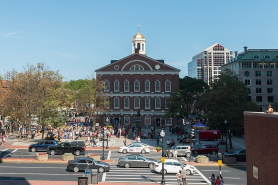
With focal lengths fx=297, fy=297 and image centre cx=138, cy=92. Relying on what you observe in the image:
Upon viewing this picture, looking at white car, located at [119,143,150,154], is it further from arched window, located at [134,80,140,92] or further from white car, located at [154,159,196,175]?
arched window, located at [134,80,140,92]

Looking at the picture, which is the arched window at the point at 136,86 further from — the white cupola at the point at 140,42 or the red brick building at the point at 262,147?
the red brick building at the point at 262,147

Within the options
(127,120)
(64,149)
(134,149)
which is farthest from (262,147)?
(127,120)

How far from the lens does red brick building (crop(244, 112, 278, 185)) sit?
15.8 m

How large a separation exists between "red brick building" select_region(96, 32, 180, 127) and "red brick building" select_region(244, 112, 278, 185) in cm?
5237

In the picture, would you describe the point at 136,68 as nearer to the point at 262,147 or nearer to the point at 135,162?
the point at 135,162

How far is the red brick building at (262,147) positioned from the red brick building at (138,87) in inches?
2062

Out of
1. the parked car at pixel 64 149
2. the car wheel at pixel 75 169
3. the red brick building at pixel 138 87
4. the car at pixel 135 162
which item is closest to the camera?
the car wheel at pixel 75 169

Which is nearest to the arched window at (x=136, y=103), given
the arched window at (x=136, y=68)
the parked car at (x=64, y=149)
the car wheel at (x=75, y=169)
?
the arched window at (x=136, y=68)

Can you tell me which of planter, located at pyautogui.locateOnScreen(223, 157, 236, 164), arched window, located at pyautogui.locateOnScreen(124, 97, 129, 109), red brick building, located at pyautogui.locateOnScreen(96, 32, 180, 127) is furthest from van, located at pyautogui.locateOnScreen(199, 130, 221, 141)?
arched window, located at pyautogui.locateOnScreen(124, 97, 129, 109)

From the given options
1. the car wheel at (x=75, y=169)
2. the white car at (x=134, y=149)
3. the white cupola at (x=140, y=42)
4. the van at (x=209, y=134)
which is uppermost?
the white cupola at (x=140, y=42)

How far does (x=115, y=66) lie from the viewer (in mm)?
73062

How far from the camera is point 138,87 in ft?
239

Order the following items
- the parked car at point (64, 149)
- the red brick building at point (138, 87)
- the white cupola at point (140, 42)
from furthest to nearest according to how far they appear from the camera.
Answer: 1. the white cupola at point (140, 42)
2. the red brick building at point (138, 87)
3. the parked car at point (64, 149)

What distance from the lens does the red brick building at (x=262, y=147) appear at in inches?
623
